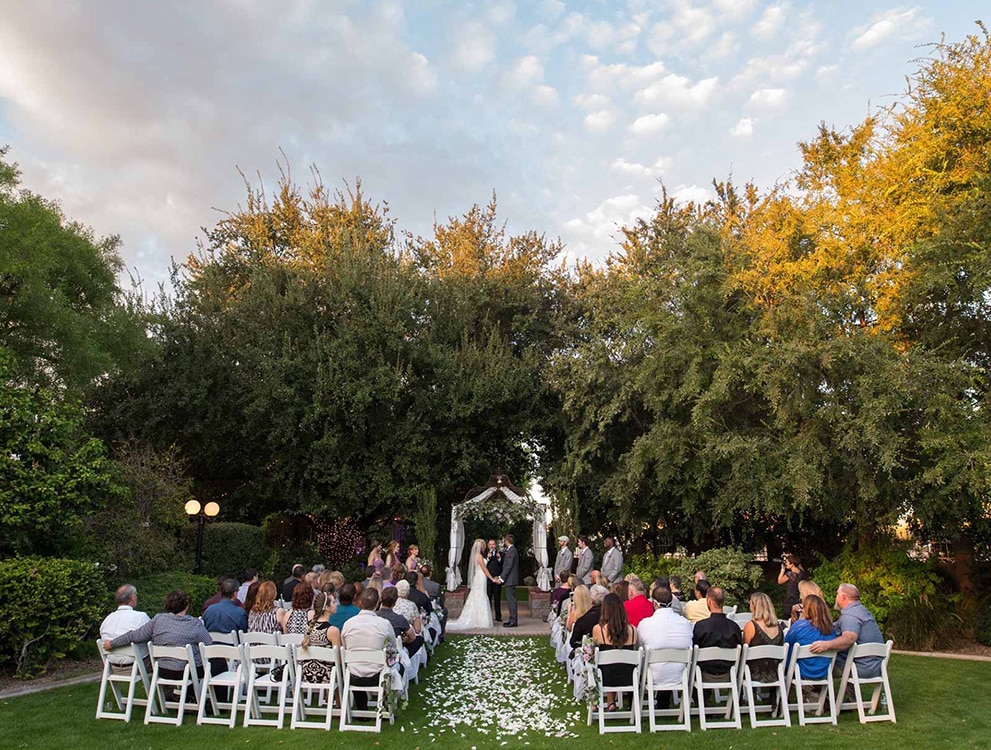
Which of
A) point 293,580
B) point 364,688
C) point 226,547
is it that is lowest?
point 364,688

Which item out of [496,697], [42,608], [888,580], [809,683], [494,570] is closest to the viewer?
[809,683]

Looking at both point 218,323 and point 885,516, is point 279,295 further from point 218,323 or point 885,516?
point 885,516

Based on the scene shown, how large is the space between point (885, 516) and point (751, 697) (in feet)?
24.2

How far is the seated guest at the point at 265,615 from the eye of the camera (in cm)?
794

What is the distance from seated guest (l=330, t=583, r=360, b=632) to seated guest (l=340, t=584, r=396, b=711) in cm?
49

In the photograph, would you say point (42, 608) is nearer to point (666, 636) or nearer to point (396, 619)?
point (396, 619)

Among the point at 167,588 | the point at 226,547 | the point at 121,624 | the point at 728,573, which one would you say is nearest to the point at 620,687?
the point at 121,624

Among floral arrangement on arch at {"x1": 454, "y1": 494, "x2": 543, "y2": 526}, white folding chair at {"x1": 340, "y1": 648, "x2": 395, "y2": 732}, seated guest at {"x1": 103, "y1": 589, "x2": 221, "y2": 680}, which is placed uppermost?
floral arrangement on arch at {"x1": 454, "y1": 494, "x2": 543, "y2": 526}

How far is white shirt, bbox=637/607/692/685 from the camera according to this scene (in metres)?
7.09

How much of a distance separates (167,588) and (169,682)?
5173 millimetres

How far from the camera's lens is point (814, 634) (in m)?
7.22

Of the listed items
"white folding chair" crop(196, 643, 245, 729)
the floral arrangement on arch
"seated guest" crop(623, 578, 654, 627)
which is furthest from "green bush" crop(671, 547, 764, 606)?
"white folding chair" crop(196, 643, 245, 729)

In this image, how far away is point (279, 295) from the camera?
811 inches

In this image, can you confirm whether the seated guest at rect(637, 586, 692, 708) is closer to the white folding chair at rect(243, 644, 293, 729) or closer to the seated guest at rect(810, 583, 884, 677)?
the seated guest at rect(810, 583, 884, 677)
